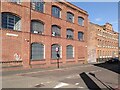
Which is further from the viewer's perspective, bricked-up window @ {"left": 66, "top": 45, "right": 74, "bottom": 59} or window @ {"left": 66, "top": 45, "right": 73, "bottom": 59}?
window @ {"left": 66, "top": 45, "right": 73, "bottom": 59}

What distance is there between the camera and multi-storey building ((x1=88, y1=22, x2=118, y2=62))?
48.4 m

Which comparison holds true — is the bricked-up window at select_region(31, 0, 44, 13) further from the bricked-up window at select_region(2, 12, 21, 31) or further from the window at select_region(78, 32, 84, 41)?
the window at select_region(78, 32, 84, 41)

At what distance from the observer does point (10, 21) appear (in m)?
24.0

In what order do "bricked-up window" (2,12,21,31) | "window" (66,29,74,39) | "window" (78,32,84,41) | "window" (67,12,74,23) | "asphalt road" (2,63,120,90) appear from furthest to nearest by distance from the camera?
"window" (78,32,84,41), "window" (67,12,74,23), "window" (66,29,74,39), "bricked-up window" (2,12,21,31), "asphalt road" (2,63,120,90)

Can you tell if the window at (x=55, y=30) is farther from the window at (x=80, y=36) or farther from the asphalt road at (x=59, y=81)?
the asphalt road at (x=59, y=81)

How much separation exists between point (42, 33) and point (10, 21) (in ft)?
21.0

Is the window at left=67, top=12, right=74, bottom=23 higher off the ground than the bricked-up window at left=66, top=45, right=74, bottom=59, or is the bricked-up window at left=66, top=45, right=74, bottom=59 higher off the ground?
the window at left=67, top=12, right=74, bottom=23

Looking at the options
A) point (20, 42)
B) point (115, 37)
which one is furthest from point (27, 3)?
point (115, 37)

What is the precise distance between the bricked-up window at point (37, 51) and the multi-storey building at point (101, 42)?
797 inches

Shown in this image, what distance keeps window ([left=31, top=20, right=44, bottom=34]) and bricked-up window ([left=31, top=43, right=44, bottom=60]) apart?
6.41 ft

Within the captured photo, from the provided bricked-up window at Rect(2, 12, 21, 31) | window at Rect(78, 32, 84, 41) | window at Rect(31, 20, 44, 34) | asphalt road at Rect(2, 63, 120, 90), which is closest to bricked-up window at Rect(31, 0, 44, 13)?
window at Rect(31, 20, 44, 34)

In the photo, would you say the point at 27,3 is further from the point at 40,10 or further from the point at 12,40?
the point at 12,40

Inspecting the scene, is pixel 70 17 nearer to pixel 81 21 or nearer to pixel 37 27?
pixel 81 21

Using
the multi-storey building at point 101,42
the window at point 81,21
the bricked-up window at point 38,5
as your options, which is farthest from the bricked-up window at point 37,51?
the multi-storey building at point 101,42
